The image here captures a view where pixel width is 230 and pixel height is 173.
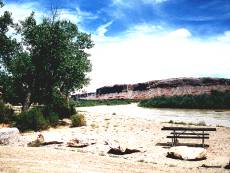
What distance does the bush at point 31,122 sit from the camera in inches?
902

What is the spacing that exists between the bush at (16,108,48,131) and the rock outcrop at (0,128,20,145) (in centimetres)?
554

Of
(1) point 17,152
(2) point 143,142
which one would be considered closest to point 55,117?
(2) point 143,142

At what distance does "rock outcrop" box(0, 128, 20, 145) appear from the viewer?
53.9 ft

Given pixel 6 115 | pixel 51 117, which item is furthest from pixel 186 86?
pixel 6 115

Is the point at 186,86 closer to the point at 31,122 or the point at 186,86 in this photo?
the point at 186,86

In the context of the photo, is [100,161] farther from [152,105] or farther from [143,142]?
[152,105]

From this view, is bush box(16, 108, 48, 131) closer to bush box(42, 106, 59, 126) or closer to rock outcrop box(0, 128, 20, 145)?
bush box(42, 106, 59, 126)

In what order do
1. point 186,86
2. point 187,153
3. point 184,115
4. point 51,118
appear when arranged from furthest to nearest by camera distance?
1. point 186,86
2. point 184,115
3. point 51,118
4. point 187,153

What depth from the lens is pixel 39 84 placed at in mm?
28953

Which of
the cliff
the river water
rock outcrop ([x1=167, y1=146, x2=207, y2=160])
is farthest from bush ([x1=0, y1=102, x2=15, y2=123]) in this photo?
the cliff

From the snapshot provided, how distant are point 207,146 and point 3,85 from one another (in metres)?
20.5

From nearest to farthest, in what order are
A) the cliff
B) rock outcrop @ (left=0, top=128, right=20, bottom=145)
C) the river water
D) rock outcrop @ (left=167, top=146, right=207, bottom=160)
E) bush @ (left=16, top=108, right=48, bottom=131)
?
rock outcrop @ (left=167, top=146, right=207, bottom=160), rock outcrop @ (left=0, top=128, right=20, bottom=145), bush @ (left=16, top=108, right=48, bottom=131), the river water, the cliff

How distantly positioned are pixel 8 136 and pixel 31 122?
6.36 metres

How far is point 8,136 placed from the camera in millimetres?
16750
